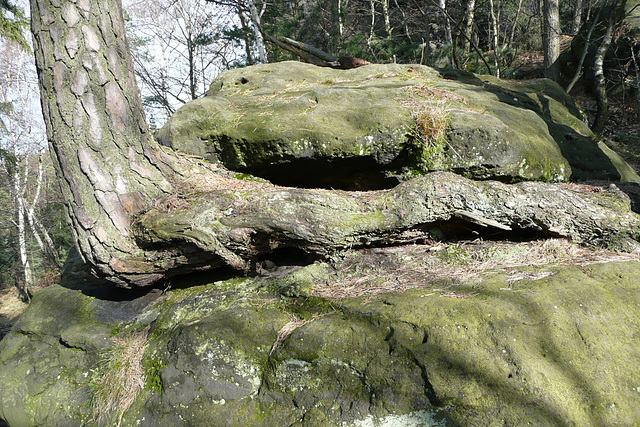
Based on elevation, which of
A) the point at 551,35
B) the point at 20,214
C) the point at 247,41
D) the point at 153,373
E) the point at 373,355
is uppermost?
the point at 247,41

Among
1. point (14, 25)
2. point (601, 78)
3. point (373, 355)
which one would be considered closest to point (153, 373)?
point (373, 355)

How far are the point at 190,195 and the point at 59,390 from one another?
6.70 feet

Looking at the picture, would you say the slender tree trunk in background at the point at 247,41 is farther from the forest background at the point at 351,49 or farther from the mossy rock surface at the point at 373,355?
the mossy rock surface at the point at 373,355

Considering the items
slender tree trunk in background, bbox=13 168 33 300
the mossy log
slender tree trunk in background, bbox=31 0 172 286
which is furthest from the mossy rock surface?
slender tree trunk in background, bbox=13 168 33 300

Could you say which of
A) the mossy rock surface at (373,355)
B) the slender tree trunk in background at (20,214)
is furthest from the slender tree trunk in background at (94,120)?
the slender tree trunk in background at (20,214)

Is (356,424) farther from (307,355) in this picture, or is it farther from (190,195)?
(190,195)

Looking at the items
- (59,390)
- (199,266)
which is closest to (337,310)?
(199,266)

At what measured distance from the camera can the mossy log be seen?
3465 millimetres

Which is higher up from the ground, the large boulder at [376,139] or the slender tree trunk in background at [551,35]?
the slender tree trunk in background at [551,35]

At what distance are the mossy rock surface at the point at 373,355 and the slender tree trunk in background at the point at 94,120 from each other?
0.92m

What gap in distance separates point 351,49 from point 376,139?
318 inches

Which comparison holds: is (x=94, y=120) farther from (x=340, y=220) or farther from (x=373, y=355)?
(x=373, y=355)

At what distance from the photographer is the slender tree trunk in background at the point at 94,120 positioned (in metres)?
3.28

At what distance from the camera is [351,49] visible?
11227mm
